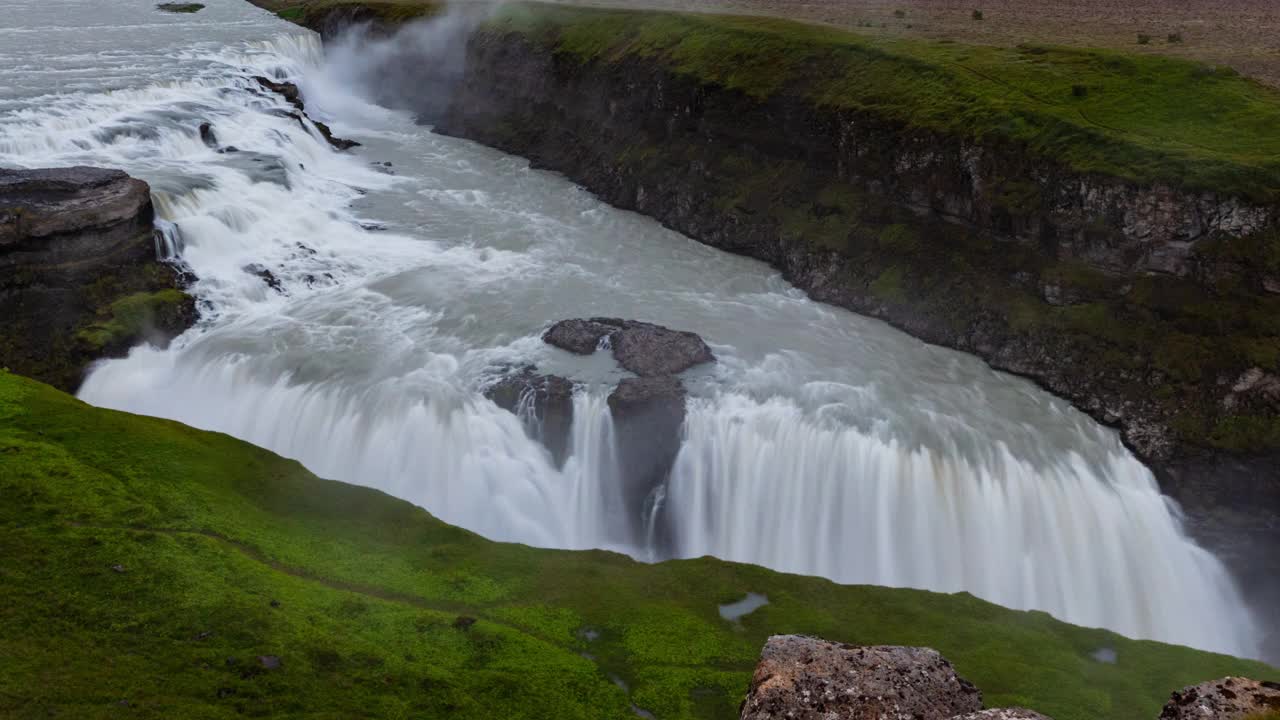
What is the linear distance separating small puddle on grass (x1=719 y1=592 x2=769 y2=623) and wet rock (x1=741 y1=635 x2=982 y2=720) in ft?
22.1

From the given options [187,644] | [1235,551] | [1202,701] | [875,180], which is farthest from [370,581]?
[875,180]

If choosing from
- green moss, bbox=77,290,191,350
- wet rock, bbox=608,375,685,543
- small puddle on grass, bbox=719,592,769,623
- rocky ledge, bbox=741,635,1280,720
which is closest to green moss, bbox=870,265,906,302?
wet rock, bbox=608,375,685,543

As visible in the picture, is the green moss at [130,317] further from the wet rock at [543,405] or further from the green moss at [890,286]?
the green moss at [890,286]

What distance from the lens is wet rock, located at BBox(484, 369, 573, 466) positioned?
1021 inches

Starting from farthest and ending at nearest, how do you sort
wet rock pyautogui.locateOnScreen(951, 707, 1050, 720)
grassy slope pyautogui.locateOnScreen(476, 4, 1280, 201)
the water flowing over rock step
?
grassy slope pyautogui.locateOnScreen(476, 4, 1280, 201) < the water flowing over rock step < wet rock pyautogui.locateOnScreen(951, 707, 1050, 720)

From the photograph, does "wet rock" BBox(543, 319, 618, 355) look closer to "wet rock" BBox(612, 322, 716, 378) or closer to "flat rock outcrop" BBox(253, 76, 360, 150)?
"wet rock" BBox(612, 322, 716, 378)

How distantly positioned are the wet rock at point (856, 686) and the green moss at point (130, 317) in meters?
25.0

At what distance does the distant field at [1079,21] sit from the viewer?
38656 mm

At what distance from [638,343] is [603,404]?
3454 mm

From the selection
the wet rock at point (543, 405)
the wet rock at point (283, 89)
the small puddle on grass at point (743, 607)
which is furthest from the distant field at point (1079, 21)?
the small puddle on grass at point (743, 607)

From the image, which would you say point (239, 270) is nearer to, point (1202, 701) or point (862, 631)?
point (862, 631)

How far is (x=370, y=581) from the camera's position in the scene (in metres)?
18.4

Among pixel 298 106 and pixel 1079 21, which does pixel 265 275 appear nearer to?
pixel 298 106

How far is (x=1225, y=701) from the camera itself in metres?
9.34
